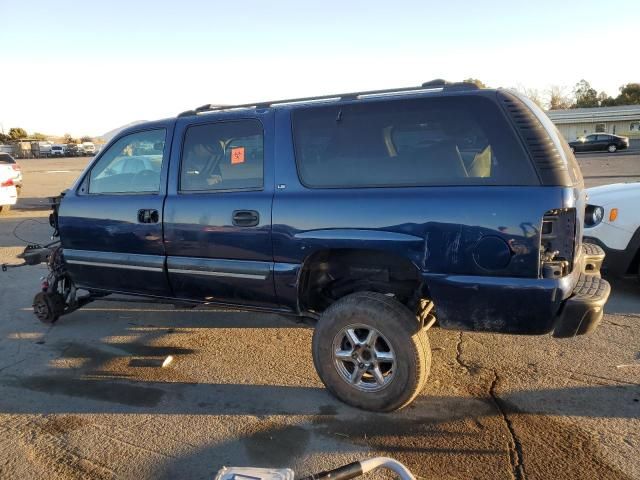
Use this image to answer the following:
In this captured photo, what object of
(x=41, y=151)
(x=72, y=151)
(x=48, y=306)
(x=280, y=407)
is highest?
(x=41, y=151)

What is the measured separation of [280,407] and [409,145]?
6.47ft

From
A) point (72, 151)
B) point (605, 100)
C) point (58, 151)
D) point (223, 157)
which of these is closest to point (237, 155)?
point (223, 157)

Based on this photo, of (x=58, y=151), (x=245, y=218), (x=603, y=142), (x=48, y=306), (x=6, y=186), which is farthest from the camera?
(x=58, y=151)

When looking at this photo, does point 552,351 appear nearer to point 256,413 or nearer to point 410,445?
point 410,445

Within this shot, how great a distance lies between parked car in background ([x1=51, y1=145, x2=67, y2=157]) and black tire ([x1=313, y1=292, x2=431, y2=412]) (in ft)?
222

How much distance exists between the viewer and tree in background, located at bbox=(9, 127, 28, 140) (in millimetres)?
87625

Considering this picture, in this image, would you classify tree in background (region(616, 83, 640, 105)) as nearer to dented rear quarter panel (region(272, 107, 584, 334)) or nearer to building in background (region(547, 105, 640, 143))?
building in background (region(547, 105, 640, 143))

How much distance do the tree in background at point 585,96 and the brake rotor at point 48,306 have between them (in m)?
86.7

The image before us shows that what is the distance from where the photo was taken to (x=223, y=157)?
3.98 m

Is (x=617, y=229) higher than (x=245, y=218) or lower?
lower

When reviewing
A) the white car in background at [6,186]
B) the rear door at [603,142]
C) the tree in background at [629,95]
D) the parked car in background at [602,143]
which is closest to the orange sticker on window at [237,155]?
the white car in background at [6,186]

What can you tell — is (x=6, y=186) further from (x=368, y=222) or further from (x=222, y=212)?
(x=368, y=222)

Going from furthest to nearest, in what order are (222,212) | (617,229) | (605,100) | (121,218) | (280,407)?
(605,100)
(617,229)
(121,218)
(222,212)
(280,407)

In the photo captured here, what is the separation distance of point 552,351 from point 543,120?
6.82 feet
